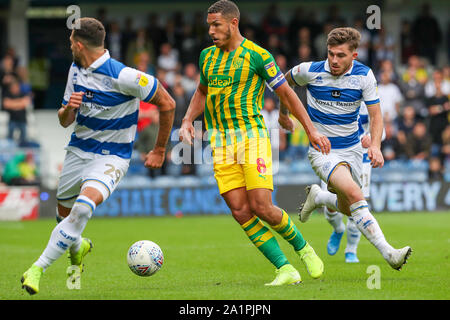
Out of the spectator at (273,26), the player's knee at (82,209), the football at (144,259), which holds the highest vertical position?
the spectator at (273,26)

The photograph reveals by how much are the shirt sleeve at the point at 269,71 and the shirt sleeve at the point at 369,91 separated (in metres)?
1.13

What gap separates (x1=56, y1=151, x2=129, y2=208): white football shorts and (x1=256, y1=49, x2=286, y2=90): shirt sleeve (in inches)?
61.9

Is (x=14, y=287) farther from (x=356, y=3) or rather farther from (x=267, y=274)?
(x=356, y=3)

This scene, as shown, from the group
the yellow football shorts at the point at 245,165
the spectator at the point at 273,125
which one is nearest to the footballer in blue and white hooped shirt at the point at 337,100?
the yellow football shorts at the point at 245,165

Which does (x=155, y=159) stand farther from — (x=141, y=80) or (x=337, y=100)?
(x=337, y=100)

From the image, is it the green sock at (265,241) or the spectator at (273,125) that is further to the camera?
the spectator at (273,125)

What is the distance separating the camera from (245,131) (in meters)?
7.57

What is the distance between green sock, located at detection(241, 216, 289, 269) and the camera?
7.51 m

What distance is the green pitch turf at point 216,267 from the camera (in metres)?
6.89

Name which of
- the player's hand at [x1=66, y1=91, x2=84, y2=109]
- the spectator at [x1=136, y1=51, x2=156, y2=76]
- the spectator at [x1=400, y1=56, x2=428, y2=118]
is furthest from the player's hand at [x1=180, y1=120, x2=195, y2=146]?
the spectator at [x1=400, y1=56, x2=428, y2=118]

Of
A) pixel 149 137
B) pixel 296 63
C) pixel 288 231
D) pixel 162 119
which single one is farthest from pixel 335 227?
pixel 296 63

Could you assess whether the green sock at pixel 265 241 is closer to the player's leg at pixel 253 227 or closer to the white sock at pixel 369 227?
the player's leg at pixel 253 227

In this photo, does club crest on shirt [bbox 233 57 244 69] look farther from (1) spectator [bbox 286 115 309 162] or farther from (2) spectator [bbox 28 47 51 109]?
(2) spectator [bbox 28 47 51 109]

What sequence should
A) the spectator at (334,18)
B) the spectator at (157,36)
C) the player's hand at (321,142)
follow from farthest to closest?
the spectator at (334,18) < the spectator at (157,36) < the player's hand at (321,142)
